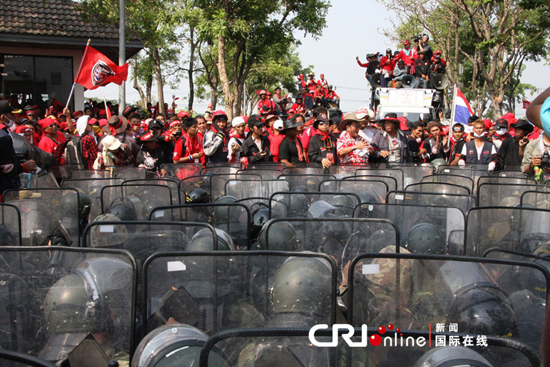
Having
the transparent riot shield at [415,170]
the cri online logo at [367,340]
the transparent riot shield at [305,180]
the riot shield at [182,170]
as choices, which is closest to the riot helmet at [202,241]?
the cri online logo at [367,340]

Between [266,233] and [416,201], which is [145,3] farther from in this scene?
[266,233]

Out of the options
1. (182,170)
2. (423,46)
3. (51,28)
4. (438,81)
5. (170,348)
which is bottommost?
(170,348)

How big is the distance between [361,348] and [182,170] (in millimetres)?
8268

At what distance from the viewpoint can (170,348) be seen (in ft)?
10.8

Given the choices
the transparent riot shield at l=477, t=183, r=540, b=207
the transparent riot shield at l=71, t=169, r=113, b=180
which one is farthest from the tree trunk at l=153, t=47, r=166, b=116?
the transparent riot shield at l=477, t=183, r=540, b=207

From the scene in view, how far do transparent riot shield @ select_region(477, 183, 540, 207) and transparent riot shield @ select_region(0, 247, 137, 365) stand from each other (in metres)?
5.63

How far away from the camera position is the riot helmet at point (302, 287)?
4.01 m

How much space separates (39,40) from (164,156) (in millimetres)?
14839

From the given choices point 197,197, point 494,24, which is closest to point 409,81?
point 494,24

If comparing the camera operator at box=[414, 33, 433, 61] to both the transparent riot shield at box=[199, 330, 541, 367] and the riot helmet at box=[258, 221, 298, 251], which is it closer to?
the riot helmet at box=[258, 221, 298, 251]

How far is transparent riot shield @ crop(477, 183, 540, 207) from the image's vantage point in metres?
8.20

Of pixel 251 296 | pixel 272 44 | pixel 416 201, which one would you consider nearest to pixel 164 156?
pixel 416 201

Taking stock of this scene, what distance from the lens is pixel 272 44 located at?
30781 mm

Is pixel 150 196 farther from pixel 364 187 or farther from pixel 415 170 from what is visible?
pixel 415 170
